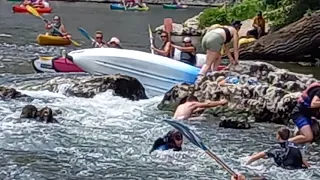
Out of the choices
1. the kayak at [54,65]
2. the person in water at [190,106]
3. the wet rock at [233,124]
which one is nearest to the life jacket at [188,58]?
the kayak at [54,65]

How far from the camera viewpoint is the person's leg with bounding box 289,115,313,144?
Answer: 441 inches

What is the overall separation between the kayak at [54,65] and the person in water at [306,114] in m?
8.02

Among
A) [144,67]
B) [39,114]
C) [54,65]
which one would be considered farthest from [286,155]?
[54,65]

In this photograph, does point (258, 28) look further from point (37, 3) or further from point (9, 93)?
point (37, 3)

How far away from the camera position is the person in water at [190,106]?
542 inches

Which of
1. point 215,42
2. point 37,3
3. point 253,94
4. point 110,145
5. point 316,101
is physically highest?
point 37,3

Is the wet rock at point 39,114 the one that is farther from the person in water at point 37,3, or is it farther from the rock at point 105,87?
the person in water at point 37,3

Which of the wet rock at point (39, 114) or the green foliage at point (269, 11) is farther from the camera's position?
the green foliage at point (269, 11)

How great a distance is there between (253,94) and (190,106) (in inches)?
53.4

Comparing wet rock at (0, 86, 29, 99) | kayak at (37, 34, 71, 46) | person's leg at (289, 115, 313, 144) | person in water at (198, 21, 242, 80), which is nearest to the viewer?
person's leg at (289, 115, 313, 144)

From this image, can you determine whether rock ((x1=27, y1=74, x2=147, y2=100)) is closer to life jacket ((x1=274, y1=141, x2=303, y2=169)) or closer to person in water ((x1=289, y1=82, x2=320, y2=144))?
person in water ((x1=289, y1=82, x2=320, y2=144))

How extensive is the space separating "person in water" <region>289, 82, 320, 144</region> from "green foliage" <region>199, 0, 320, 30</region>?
1354 cm

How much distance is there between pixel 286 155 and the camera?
1022 cm

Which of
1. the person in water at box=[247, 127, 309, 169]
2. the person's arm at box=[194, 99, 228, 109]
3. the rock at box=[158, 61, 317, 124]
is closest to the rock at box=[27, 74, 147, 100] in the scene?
the rock at box=[158, 61, 317, 124]
